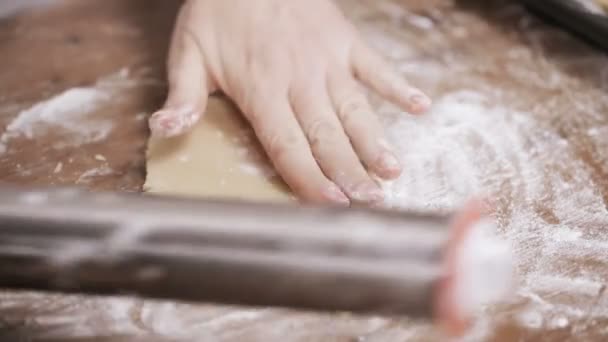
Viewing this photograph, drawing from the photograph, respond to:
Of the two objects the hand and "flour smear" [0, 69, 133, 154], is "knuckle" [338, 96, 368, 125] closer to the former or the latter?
the hand

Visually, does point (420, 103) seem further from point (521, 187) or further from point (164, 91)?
point (164, 91)

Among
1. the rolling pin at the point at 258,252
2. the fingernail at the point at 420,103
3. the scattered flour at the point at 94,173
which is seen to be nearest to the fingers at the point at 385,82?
the fingernail at the point at 420,103

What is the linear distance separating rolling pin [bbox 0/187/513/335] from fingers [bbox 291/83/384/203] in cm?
33

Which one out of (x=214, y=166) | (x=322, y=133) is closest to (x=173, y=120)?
(x=214, y=166)

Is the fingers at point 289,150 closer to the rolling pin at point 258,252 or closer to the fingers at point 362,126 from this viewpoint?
the fingers at point 362,126

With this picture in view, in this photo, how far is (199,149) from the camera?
2.68ft

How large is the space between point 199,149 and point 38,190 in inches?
15.4

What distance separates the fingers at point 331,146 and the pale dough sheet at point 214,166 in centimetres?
6

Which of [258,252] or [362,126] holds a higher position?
[258,252]

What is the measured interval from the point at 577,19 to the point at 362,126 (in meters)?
0.43

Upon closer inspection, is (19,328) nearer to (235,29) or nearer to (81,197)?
(81,197)

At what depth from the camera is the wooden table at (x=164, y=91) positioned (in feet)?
2.13

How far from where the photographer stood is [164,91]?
0.95 metres

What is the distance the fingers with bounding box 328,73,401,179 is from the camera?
2.52 ft
